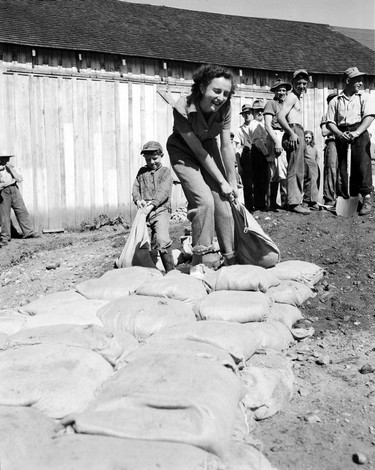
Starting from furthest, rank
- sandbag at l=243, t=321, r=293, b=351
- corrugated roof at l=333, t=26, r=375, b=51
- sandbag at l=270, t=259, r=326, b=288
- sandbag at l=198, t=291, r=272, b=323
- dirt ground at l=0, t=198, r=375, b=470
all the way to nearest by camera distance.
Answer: corrugated roof at l=333, t=26, r=375, b=51 → sandbag at l=270, t=259, r=326, b=288 → sandbag at l=198, t=291, r=272, b=323 → sandbag at l=243, t=321, r=293, b=351 → dirt ground at l=0, t=198, r=375, b=470

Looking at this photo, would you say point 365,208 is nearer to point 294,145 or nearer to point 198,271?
point 294,145

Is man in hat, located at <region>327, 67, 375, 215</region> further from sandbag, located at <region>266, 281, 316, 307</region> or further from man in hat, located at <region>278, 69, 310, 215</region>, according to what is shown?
sandbag, located at <region>266, 281, 316, 307</region>

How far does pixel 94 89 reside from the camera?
1249 centimetres

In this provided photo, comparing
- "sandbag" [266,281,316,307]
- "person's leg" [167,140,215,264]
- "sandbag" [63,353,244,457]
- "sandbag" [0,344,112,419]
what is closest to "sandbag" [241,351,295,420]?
"sandbag" [63,353,244,457]

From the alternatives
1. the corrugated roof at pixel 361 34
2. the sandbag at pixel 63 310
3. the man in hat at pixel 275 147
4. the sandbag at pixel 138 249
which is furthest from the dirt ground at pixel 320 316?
the corrugated roof at pixel 361 34

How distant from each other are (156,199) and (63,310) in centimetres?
225

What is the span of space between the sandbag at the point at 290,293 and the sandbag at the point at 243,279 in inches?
3.2

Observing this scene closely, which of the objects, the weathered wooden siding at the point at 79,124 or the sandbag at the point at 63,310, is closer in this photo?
the sandbag at the point at 63,310

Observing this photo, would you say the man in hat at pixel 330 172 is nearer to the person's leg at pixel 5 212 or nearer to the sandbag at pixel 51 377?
the person's leg at pixel 5 212

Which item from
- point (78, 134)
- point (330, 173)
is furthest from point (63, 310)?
point (78, 134)

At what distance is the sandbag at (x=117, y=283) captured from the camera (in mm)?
5371

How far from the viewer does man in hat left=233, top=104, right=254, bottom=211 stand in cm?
904

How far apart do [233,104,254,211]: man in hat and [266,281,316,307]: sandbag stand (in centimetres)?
316

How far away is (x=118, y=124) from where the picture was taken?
12734mm
